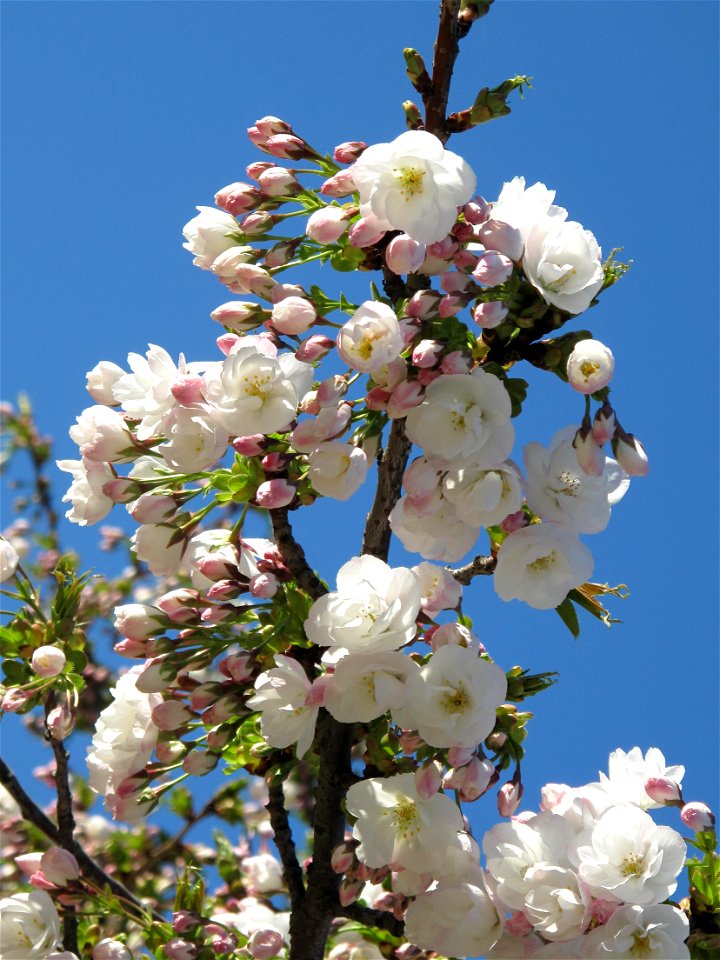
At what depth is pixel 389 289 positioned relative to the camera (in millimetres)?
1801

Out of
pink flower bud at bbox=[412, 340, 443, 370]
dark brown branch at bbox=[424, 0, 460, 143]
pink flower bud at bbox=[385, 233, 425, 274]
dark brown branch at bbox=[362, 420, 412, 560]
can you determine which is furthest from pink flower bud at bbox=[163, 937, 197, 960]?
dark brown branch at bbox=[424, 0, 460, 143]

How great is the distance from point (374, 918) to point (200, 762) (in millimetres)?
462

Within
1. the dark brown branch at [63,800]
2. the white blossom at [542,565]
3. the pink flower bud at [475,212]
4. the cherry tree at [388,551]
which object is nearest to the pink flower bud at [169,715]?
the cherry tree at [388,551]

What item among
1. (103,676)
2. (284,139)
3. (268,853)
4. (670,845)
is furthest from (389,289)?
(103,676)

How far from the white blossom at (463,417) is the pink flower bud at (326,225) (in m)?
0.29

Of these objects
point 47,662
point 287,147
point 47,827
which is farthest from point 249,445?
point 47,827

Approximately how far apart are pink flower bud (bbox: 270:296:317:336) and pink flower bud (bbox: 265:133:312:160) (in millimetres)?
309

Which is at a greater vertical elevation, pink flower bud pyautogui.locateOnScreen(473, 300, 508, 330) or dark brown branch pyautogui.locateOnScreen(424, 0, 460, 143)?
dark brown branch pyautogui.locateOnScreen(424, 0, 460, 143)

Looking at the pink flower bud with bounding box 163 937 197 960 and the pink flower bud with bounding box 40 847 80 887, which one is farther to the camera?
the pink flower bud with bounding box 40 847 80 887

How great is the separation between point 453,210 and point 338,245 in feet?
0.96

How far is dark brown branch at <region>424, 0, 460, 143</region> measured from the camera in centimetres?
184

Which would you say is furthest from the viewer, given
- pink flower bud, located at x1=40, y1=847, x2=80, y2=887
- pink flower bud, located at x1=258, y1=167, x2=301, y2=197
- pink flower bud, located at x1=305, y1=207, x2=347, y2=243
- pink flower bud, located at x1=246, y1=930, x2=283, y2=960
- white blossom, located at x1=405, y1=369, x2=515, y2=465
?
pink flower bud, located at x1=40, y1=847, x2=80, y2=887

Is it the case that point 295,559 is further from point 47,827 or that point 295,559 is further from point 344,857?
point 47,827

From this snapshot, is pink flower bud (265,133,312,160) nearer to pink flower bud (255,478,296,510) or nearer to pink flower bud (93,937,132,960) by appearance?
pink flower bud (255,478,296,510)
